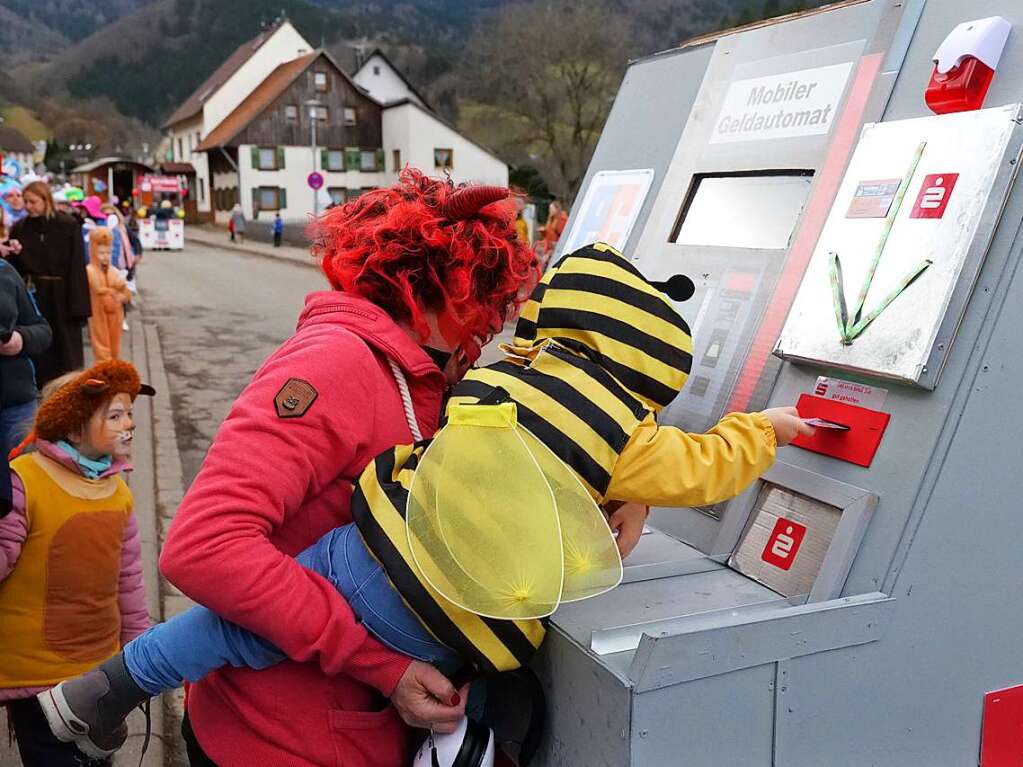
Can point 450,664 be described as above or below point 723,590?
below

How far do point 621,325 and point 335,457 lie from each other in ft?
1.69

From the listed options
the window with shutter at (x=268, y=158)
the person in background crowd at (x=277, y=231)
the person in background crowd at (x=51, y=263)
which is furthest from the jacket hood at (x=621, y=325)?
the window with shutter at (x=268, y=158)

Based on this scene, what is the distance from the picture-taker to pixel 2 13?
12456cm

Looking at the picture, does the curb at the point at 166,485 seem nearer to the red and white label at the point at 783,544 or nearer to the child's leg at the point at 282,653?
the child's leg at the point at 282,653

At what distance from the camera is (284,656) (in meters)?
1.53

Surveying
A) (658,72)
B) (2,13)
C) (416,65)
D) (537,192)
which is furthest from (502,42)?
(2,13)

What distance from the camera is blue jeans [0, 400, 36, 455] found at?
157 inches

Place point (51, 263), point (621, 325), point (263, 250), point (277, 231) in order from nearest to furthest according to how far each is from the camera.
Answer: point (621, 325) → point (51, 263) → point (263, 250) → point (277, 231)

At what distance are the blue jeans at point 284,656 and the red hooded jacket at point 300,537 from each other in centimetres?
3

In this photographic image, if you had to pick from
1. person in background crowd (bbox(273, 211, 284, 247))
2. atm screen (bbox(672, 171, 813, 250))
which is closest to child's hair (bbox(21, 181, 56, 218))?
atm screen (bbox(672, 171, 813, 250))

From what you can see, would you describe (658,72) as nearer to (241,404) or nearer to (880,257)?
(880,257)

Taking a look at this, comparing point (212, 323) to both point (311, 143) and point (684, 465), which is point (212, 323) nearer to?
point (684, 465)

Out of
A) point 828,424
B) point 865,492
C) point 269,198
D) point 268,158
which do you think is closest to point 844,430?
point 828,424

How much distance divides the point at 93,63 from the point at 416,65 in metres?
62.4
